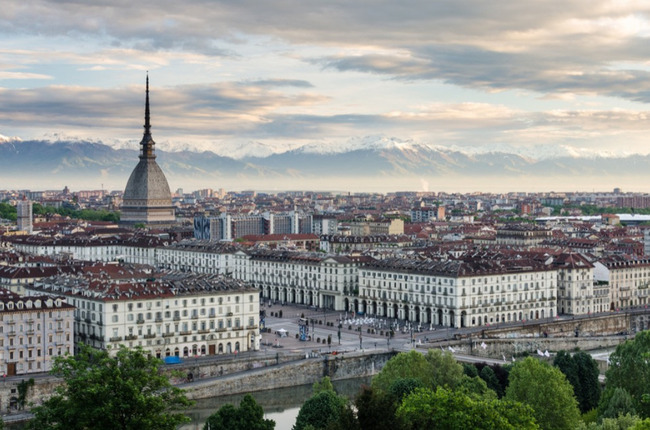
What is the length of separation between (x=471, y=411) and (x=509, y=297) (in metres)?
62.1

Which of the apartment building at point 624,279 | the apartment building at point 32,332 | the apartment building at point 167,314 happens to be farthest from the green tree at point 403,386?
the apartment building at point 624,279

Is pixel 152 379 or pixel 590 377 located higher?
pixel 152 379

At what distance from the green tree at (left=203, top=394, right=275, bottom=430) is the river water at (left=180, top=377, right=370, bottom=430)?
990 centimetres

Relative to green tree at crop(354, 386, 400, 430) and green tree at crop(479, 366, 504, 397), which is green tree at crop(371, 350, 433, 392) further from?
green tree at crop(354, 386, 400, 430)

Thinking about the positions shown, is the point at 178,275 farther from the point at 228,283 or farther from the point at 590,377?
the point at 590,377

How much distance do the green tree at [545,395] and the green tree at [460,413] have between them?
11.3 metres

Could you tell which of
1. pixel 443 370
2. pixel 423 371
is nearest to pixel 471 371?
pixel 443 370

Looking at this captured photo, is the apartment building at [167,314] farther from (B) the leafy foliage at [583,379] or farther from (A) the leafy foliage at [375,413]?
(A) the leafy foliage at [375,413]

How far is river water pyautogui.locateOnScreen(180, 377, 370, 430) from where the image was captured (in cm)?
6484

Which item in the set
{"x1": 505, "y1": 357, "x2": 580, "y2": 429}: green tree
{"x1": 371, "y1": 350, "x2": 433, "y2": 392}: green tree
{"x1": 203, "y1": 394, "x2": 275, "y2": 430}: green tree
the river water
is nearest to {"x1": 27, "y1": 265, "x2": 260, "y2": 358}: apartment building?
the river water

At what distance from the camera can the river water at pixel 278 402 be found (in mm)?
64844

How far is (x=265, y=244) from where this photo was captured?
15888 cm

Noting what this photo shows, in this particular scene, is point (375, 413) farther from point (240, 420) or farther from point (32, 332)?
point (32, 332)

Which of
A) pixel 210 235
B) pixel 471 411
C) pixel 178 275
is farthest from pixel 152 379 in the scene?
pixel 210 235
